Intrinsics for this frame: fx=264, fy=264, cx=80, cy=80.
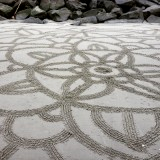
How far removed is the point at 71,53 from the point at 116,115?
52.0 inches

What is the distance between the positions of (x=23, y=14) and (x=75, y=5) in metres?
1.25

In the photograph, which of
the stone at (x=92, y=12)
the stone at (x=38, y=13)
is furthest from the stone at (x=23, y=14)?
the stone at (x=92, y=12)

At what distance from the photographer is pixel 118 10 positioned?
6191 mm

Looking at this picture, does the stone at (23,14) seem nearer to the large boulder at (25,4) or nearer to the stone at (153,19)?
the large boulder at (25,4)

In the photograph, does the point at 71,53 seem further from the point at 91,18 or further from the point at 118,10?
the point at 118,10

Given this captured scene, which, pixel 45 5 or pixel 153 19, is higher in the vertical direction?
pixel 45 5

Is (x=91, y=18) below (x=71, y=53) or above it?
below

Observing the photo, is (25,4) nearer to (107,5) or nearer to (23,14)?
(23,14)

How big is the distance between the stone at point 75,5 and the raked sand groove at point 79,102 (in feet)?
11.5

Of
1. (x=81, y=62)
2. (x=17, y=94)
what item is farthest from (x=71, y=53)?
(x=17, y=94)

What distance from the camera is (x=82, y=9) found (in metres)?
6.43

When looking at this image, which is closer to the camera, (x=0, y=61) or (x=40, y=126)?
(x=40, y=126)

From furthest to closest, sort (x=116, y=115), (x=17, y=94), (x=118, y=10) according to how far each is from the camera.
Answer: (x=118, y=10) → (x=17, y=94) → (x=116, y=115)

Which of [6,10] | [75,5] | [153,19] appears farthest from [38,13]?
[153,19]
